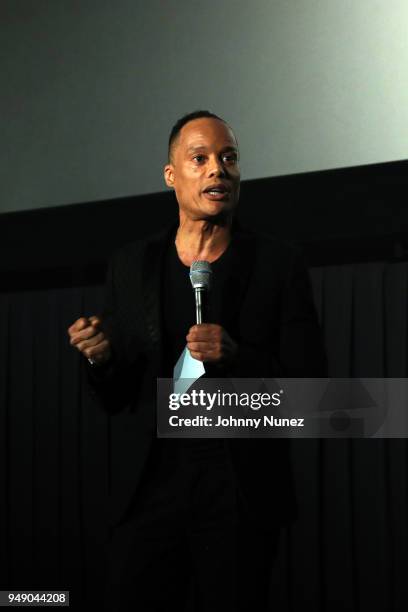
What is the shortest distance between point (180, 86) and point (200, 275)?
1824 mm

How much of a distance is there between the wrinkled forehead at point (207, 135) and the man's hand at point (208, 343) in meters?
0.42

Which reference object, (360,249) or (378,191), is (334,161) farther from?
(360,249)

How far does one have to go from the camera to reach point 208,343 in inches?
53.2

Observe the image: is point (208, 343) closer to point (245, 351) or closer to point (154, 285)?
Answer: point (245, 351)

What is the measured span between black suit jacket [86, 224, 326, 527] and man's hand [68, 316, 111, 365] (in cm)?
4

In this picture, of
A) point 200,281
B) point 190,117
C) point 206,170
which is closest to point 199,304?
point 200,281

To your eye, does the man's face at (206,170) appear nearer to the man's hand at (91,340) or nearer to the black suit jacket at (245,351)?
the black suit jacket at (245,351)

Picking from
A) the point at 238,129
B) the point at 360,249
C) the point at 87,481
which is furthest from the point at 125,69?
the point at 87,481

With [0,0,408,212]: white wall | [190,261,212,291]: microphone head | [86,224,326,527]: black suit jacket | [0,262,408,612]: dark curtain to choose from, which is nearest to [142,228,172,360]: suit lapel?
[86,224,326,527]: black suit jacket

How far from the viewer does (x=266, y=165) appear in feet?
9.91

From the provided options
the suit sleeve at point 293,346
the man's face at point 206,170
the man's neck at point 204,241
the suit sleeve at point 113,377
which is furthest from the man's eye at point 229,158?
the suit sleeve at point 113,377

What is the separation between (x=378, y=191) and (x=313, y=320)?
1641mm

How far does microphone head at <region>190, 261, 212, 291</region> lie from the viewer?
147cm

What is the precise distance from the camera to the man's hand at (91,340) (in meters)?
1.45
